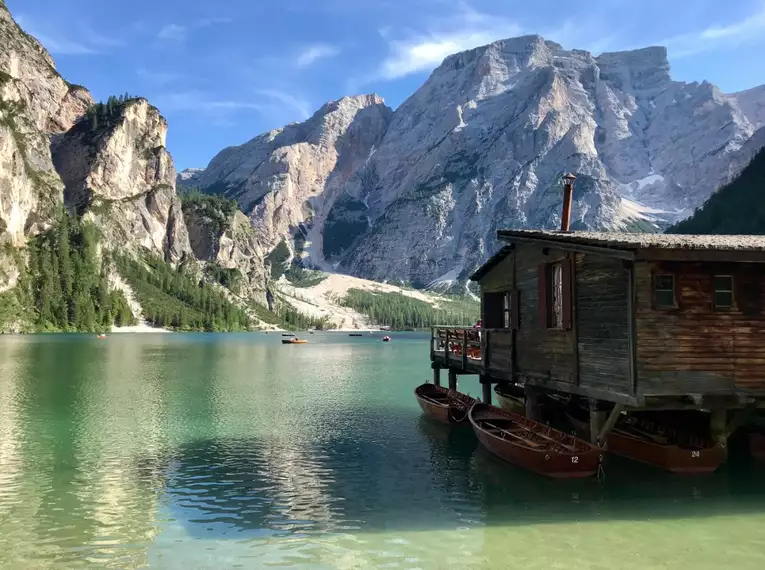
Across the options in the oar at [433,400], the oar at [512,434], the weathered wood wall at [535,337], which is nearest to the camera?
the oar at [512,434]

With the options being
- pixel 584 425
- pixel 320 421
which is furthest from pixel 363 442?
pixel 584 425

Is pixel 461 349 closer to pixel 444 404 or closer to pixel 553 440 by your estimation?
pixel 444 404

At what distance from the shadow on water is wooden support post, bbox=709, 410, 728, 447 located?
1.41 metres

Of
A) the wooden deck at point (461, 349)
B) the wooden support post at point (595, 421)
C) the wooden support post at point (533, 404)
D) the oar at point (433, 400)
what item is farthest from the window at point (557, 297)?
the oar at point (433, 400)

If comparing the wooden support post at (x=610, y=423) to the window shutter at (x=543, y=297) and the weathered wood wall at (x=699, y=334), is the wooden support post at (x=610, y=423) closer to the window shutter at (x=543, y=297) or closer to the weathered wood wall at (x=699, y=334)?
the weathered wood wall at (x=699, y=334)

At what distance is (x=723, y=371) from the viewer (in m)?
21.8

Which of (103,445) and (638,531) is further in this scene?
(103,445)

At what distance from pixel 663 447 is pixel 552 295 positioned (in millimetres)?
7544

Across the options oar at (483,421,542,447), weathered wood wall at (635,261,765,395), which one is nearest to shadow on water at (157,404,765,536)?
oar at (483,421,542,447)

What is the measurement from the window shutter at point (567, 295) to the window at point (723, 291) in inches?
208

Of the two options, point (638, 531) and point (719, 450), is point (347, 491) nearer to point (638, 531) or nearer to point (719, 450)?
point (638, 531)

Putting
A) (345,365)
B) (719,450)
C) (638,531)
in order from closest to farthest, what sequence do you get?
(638,531)
(719,450)
(345,365)

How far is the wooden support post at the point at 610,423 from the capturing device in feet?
74.7

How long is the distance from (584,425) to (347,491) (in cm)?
1379
